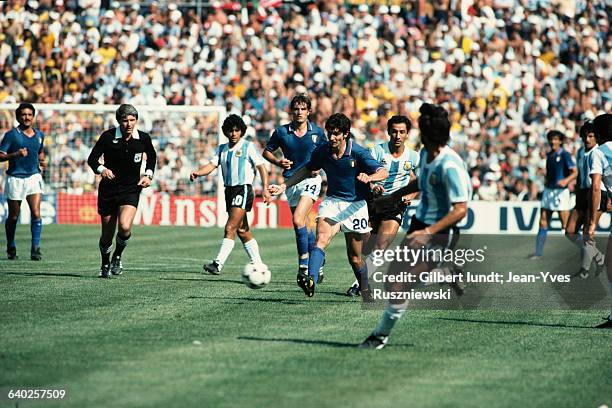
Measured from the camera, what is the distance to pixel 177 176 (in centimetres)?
2989

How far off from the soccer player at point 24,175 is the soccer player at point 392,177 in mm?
7014

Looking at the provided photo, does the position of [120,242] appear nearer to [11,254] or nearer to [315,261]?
[11,254]

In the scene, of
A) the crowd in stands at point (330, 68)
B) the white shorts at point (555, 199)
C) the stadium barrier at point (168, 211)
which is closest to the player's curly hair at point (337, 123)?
the white shorts at point (555, 199)

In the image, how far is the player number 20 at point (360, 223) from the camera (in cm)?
1263

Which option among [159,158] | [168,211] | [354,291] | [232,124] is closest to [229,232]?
[232,124]

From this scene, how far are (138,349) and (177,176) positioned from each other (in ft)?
68.8

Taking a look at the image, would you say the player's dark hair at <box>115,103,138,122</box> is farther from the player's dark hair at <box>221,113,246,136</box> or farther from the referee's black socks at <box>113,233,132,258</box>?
the referee's black socks at <box>113,233,132,258</box>

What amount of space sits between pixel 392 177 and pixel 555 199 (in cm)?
784

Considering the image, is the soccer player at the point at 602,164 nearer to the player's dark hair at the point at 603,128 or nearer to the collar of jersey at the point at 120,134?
the player's dark hair at the point at 603,128

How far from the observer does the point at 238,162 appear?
15922 mm

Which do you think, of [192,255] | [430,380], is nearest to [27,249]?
[192,255]

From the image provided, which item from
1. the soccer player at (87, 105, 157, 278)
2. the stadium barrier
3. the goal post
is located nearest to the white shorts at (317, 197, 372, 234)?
the soccer player at (87, 105, 157, 278)

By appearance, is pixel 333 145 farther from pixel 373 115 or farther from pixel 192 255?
pixel 373 115

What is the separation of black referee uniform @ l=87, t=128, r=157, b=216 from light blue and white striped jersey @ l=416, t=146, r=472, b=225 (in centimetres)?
669
